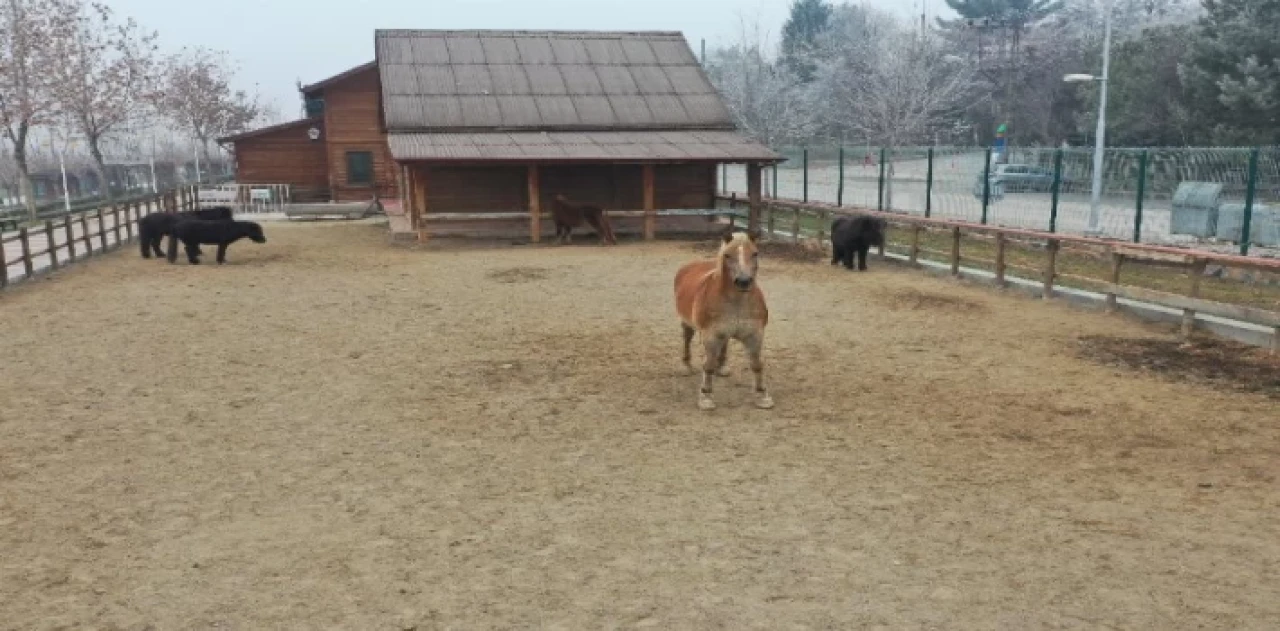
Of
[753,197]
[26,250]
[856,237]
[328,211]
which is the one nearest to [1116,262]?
[856,237]

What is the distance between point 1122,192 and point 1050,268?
11.8ft

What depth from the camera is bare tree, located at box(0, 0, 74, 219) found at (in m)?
29.1

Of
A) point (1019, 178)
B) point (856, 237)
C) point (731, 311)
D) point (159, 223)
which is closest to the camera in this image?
point (731, 311)

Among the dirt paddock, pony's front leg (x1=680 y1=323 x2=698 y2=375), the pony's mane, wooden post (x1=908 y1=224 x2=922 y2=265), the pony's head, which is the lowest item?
the dirt paddock

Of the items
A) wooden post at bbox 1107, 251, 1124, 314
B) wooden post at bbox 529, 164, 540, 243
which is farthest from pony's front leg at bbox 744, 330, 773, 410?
wooden post at bbox 529, 164, 540, 243

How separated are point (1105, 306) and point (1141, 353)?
238 cm

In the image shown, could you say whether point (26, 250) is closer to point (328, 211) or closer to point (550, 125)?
point (550, 125)

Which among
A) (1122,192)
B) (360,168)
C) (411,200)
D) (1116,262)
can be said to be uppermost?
(360,168)

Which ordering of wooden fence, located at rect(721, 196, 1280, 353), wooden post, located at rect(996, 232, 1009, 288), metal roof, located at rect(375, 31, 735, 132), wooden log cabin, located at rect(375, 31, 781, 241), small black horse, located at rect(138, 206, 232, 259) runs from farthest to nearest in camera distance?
metal roof, located at rect(375, 31, 735, 132)
wooden log cabin, located at rect(375, 31, 781, 241)
small black horse, located at rect(138, 206, 232, 259)
wooden post, located at rect(996, 232, 1009, 288)
wooden fence, located at rect(721, 196, 1280, 353)

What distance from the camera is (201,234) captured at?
53.3ft

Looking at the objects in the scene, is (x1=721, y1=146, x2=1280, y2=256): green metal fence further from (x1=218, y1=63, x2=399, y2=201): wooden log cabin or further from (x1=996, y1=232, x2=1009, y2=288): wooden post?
(x1=218, y1=63, x2=399, y2=201): wooden log cabin

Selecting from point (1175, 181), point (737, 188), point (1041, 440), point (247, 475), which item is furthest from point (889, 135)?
point (247, 475)

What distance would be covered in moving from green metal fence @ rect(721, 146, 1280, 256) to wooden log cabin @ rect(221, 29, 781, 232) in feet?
13.1

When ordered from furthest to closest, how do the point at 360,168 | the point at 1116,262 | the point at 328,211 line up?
the point at 360,168
the point at 328,211
the point at 1116,262
